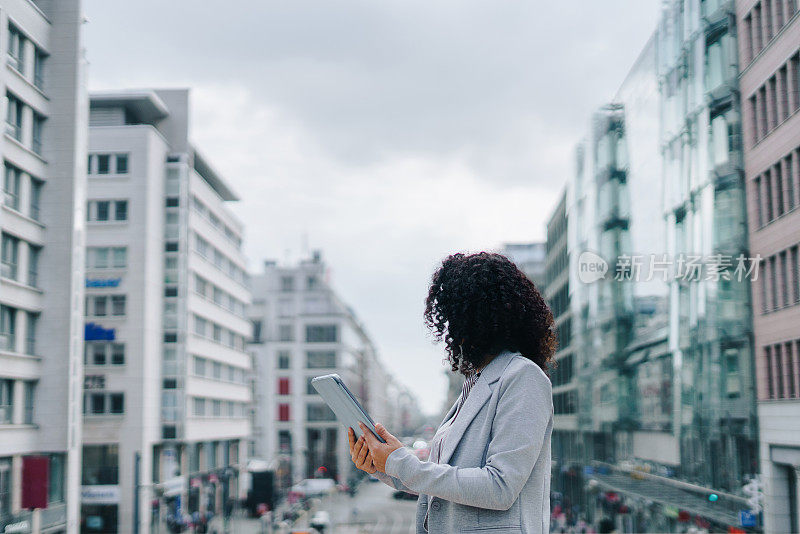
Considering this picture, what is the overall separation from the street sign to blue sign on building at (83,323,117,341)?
2987 cm

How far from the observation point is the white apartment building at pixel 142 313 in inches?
1699

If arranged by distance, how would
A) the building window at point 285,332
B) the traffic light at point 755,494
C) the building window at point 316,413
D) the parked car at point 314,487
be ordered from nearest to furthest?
1. the traffic light at point 755,494
2. the parked car at point 314,487
3. the building window at point 316,413
4. the building window at point 285,332

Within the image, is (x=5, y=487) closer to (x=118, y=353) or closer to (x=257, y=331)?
(x=118, y=353)

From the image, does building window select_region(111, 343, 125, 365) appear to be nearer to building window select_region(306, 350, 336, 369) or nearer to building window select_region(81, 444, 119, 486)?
building window select_region(81, 444, 119, 486)

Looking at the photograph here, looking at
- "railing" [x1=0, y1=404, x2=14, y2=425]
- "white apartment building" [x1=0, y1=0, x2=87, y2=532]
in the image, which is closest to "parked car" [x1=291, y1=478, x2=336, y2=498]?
"white apartment building" [x1=0, y1=0, x2=87, y2=532]

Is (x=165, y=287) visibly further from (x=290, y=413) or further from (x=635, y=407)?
(x=290, y=413)

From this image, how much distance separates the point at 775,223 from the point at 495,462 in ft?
66.5

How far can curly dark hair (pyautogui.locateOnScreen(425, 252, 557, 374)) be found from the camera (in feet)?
8.51

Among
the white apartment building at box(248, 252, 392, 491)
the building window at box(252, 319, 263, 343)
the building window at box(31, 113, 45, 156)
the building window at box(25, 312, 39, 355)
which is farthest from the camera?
the building window at box(252, 319, 263, 343)

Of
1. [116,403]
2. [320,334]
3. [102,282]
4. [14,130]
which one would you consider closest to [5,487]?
[14,130]

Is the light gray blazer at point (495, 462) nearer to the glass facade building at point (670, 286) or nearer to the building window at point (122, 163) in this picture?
the glass facade building at point (670, 286)

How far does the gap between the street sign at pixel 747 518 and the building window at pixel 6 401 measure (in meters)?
19.7

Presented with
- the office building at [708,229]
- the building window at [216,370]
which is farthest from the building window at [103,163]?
the office building at [708,229]

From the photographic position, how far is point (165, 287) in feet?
155
